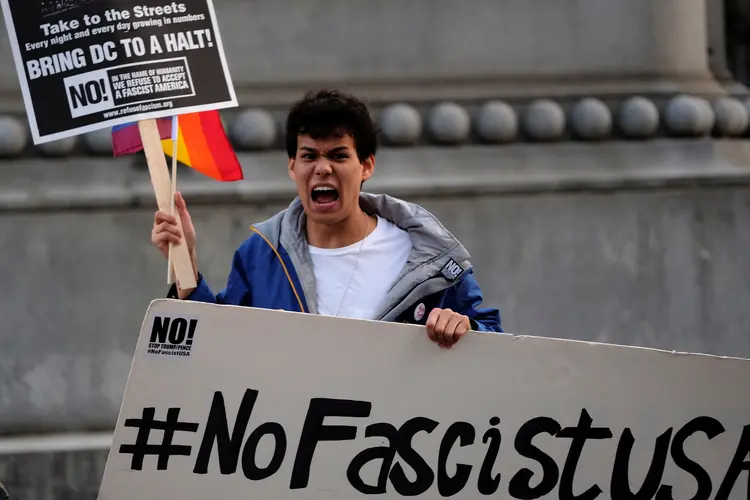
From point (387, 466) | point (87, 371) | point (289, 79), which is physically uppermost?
point (289, 79)

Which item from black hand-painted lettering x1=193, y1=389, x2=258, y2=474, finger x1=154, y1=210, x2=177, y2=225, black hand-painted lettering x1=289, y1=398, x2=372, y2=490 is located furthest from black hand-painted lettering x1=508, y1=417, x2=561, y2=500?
finger x1=154, y1=210, x2=177, y2=225

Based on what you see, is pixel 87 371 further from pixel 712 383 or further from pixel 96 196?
pixel 712 383

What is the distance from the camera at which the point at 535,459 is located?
3.96m

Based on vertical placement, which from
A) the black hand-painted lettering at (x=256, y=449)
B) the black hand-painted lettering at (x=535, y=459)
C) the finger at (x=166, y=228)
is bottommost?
the black hand-painted lettering at (x=535, y=459)

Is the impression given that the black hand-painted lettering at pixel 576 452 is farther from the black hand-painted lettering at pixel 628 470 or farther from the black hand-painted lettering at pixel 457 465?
the black hand-painted lettering at pixel 457 465

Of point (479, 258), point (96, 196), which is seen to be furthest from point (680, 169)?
point (96, 196)

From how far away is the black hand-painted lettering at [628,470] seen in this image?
4.00 m

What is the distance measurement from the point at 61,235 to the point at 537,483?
321 cm

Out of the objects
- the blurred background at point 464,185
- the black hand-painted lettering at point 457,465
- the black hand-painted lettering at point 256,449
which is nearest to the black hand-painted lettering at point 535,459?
the black hand-painted lettering at point 457,465

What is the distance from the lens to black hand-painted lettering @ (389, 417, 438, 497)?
391cm

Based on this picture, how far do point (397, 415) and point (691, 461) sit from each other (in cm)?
83

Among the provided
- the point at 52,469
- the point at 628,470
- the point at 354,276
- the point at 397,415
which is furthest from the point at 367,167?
the point at 52,469

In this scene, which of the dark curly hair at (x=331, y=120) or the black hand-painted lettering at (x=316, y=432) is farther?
the dark curly hair at (x=331, y=120)

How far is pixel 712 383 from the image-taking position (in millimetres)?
4078
